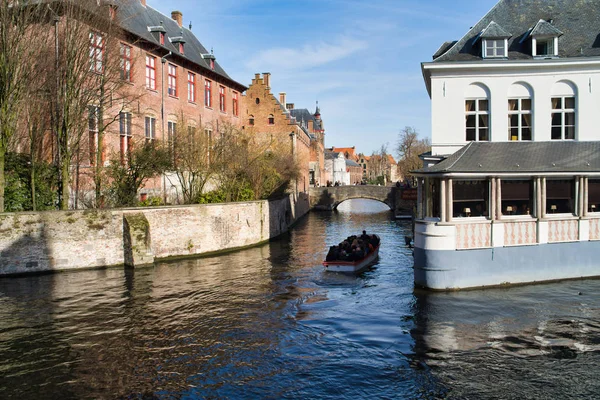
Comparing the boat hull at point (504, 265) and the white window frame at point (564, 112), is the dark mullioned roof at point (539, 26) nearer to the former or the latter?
the white window frame at point (564, 112)

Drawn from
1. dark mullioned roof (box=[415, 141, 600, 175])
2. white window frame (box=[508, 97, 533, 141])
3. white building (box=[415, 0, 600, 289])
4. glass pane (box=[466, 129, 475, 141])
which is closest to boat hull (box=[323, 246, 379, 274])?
white building (box=[415, 0, 600, 289])

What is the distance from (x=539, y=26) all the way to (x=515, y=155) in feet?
14.8

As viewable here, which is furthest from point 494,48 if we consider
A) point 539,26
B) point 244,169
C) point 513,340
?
point 244,169

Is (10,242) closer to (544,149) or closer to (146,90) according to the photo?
(146,90)

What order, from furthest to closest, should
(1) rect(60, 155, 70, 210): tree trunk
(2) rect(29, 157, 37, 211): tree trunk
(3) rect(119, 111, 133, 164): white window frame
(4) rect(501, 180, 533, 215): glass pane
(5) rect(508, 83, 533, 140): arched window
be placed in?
(3) rect(119, 111, 133, 164): white window frame < (1) rect(60, 155, 70, 210): tree trunk < (2) rect(29, 157, 37, 211): tree trunk < (5) rect(508, 83, 533, 140): arched window < (4) rect(501, 180, 533, 215): glass pane

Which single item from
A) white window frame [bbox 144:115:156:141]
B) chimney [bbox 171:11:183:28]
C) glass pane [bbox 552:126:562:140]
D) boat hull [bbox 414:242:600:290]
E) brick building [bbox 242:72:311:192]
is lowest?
boat hull [bbox 414:242:600:290]

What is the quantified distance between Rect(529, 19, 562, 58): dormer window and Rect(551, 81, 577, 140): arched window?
3.59 feet

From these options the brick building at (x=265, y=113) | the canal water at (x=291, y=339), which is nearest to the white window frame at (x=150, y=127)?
the canal water at (x=291, y=339)

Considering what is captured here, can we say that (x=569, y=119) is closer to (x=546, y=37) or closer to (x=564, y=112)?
(x=564, y=112)

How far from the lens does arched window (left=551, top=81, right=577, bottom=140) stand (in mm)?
16484

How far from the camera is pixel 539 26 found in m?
16.6

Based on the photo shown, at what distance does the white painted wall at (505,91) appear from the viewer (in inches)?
642

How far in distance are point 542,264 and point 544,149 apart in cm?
360

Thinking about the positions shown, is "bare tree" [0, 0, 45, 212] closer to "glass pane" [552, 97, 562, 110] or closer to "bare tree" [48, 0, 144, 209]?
"bare tree" [48, 0, 144, 209]
